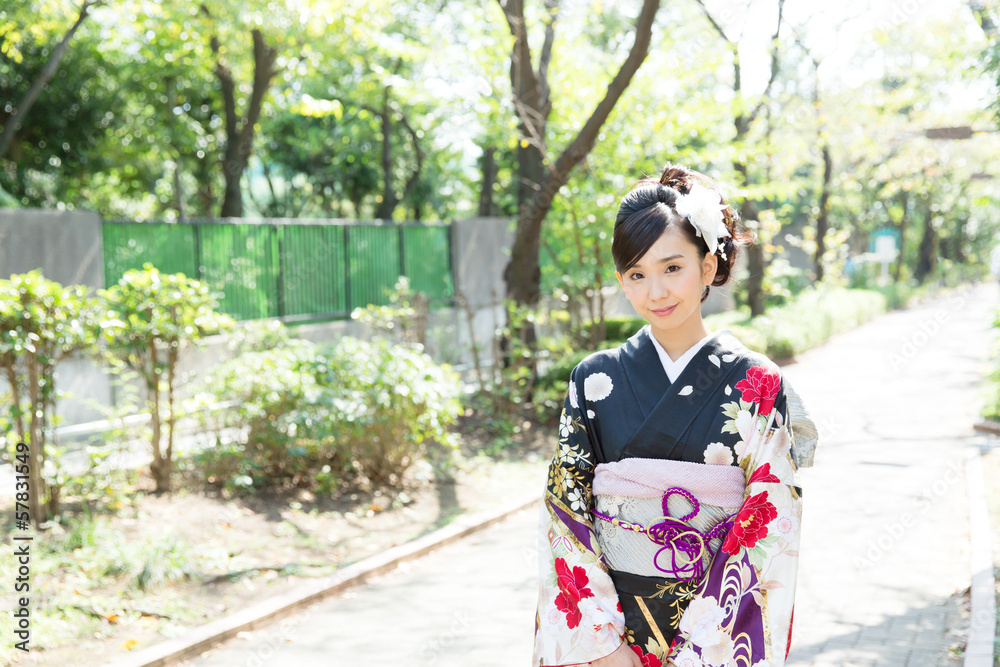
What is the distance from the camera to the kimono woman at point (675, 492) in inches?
82.4

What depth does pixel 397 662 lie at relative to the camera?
414 centimetres

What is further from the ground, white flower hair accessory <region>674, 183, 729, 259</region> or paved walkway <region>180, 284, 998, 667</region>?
white flower hair accessory <region>674, 183, 729, 259</region>

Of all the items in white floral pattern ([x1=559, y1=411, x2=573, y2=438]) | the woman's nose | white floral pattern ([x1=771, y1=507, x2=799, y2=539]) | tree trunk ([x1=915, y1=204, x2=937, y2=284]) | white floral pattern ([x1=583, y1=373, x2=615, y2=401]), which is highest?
tree trunk ([x1=915, y1=204, x2=937, y2=284])

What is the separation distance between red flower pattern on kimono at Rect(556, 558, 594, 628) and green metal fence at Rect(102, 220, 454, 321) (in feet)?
29.3

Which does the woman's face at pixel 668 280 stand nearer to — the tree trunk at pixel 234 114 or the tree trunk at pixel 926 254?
the tree trunk at pixel 234 114

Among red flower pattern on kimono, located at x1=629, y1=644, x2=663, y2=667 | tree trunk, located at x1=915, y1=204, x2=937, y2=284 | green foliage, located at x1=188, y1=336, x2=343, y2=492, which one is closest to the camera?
red flower pattern on kimono, located at x1=629, y1=644, x2=663, y2=667

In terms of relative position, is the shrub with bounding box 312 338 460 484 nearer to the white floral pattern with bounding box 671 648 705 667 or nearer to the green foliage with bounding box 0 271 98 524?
the green foliage with bounding box 0 271 98 524

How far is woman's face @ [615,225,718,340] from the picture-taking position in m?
2.17

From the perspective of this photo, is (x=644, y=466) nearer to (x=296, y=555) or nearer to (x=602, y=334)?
(x=296, y=555)

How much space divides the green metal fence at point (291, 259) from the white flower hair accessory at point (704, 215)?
8.93 m

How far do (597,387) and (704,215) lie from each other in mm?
540

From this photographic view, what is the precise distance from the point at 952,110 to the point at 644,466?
1583 centimetres

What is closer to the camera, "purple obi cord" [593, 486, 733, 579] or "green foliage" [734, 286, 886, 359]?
"purple obi cord" [593, 486, 733, 579]

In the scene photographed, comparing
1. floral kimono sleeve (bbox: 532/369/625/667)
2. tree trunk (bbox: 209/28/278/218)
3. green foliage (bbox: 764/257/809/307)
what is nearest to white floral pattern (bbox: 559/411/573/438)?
floral kimono sleeve (bbox: 532/369/625/667)
